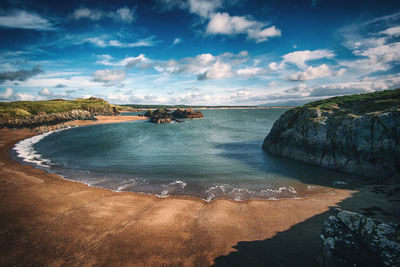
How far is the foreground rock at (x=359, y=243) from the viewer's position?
16.2ft

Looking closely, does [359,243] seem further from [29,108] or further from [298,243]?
[29,108]

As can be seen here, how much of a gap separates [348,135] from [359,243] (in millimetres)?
15896

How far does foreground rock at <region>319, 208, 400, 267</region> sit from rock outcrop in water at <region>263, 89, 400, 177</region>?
1272 cm

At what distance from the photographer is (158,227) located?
9.53 meters

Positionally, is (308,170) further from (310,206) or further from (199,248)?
(199,248)

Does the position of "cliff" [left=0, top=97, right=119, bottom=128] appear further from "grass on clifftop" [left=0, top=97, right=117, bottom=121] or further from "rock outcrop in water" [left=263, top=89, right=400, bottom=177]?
"rock outcrop in water" [left=263, top=89, right=400, bottom=177]

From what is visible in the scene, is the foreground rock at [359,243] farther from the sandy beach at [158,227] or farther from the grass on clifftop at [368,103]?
the grass on clifftop at [368,103]

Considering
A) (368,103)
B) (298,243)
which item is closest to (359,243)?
(298,243)

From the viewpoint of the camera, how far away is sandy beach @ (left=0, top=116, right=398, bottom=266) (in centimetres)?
743

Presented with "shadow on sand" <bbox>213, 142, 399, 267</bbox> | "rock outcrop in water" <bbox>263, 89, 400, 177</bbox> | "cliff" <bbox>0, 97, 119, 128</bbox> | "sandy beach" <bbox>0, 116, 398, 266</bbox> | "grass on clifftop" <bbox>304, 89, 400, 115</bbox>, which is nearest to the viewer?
"shadow on sand" <bbox>213, 142, 399, 267</bbox>

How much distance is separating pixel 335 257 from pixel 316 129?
1843 cm

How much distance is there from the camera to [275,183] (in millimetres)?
15539

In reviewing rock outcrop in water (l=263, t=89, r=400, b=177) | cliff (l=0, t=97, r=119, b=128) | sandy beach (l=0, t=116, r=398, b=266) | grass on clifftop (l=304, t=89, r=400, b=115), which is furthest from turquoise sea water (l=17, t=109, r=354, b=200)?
cliff (l=0, t=97, r=119, b=128)

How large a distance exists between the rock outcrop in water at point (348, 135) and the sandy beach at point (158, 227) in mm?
3280
